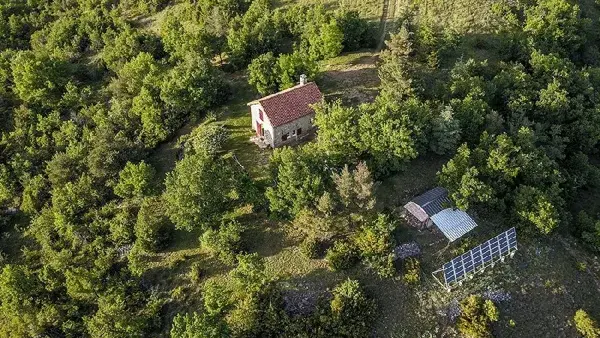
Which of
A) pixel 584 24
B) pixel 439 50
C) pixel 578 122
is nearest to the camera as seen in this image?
pixel 578 122

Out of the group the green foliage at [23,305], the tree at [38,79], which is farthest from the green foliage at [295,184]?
the tree at [38,79]

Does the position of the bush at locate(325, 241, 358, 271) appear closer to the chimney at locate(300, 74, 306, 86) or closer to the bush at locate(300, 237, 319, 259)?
the bush at locate(300, 237, 319, 259)

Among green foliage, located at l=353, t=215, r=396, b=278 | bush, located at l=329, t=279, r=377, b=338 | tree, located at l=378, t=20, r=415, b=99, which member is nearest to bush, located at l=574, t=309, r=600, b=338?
green foliage, located at l=353, t=215, r=396, b=278

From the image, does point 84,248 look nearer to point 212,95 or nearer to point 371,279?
point 212,95

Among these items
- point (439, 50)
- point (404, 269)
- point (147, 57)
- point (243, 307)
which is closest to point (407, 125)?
point (404, 269)

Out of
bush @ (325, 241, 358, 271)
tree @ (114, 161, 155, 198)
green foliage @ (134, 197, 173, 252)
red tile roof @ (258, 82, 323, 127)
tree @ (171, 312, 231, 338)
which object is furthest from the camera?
red tile roof @ (258, 82, 323, 127)

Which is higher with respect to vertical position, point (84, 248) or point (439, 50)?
point (439, 50)

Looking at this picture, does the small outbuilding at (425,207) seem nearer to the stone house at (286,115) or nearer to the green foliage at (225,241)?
the stone house at (286,115)
